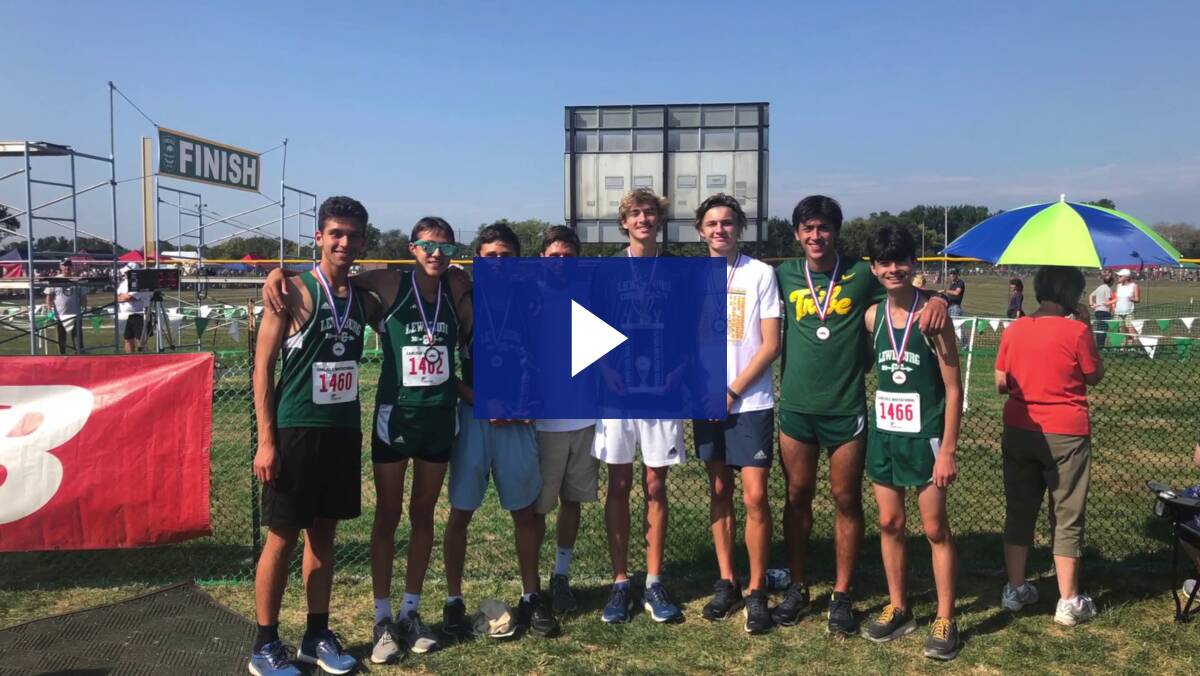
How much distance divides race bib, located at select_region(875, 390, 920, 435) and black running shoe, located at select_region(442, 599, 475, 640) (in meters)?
2.28

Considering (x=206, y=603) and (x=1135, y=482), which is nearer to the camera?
(x=206, y=603)

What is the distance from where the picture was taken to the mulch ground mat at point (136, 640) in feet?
12.2

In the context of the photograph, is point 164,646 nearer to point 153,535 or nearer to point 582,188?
point 153,535

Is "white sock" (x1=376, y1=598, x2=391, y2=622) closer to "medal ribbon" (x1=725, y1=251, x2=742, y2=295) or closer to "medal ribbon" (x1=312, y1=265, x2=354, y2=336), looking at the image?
"medal ribbon" (x1=312, y1=265, x2=354, y2=336)


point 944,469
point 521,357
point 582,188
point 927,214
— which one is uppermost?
point 927,214

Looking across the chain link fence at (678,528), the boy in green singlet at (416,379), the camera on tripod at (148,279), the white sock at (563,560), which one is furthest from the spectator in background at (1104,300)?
the camera on tripod at (148,279)

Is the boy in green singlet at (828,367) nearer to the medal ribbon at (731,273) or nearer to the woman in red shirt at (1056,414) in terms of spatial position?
the medal ribbon at (731,273)

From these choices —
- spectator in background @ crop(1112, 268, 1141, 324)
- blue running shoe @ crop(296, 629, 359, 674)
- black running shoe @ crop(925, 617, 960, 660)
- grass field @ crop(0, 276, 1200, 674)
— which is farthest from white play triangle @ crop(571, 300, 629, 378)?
spectator in background @ crop(1112, 268, 1141, 324)

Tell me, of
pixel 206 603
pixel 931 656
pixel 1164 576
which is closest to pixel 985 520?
pixel 1164 576

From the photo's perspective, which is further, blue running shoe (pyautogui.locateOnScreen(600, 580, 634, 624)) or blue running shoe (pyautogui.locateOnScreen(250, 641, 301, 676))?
blue running shoe (pyautogui.locateOnScreen(600, 580, 634, 624))

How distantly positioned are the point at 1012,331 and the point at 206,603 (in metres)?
4.67

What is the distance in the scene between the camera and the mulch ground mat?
3.73 metres

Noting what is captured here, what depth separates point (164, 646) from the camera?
3.95m

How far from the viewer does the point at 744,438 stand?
3.96 m
